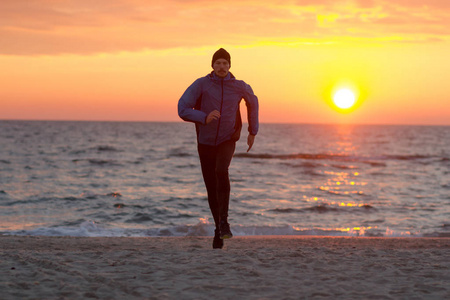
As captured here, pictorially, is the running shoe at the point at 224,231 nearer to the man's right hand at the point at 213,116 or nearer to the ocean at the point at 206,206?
the man's right hand at the point at 213,116

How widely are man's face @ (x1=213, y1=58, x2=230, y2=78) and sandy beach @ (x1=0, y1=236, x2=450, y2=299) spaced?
6.32ft

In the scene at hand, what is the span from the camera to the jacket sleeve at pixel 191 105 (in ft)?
17.1

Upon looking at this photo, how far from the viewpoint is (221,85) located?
5438mm

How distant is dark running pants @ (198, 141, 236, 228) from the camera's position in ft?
18.1

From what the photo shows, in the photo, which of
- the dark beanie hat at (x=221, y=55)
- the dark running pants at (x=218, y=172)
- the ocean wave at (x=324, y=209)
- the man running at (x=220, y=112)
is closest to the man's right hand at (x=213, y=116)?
the man running at (x=220, y=112)


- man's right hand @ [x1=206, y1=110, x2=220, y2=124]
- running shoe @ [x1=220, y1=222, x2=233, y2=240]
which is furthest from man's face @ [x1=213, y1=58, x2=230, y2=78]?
running shoe @ [x1=220, y1=222, x2=233, y2=240]

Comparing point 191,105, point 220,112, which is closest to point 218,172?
point 220,112

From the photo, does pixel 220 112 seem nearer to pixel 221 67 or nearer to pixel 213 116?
pixel 213 116

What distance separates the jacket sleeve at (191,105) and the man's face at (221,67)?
0.74 ft

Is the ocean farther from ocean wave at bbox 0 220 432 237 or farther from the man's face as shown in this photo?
the man's face

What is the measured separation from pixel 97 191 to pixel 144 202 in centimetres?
283

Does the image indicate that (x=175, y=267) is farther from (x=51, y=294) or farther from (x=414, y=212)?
(x=414, y=212)

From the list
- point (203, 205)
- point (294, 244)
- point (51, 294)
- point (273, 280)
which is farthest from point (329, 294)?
point (203, 205)

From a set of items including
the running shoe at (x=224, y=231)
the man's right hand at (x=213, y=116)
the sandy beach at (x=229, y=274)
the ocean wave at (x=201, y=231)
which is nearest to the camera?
the sandy beach at (x=229, y=274)
